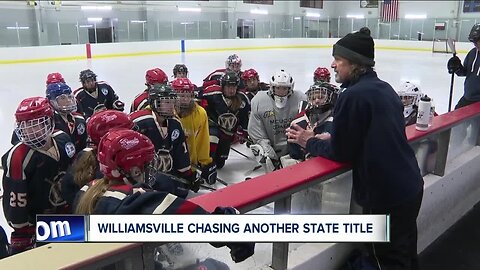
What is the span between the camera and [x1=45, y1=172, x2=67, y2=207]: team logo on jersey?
2.18 m

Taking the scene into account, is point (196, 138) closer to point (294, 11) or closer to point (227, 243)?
point (227, 243)

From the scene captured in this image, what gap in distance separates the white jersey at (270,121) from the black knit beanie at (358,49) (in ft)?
7.01

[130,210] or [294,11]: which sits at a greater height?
[294,11]

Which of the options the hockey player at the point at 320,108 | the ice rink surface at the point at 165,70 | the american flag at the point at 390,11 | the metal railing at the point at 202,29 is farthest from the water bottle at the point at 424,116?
the american flag at the point at 390,11

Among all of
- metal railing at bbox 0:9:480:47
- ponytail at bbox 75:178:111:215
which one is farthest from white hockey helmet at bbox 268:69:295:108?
metal railing at bbox 0:9:480:47

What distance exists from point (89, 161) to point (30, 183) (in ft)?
1.78

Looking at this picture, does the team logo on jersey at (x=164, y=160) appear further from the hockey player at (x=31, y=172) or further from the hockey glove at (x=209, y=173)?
the hockey player at (x=31, y=172)

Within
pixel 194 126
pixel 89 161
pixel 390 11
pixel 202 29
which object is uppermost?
pixel 390 11

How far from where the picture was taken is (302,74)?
1097 centimetres

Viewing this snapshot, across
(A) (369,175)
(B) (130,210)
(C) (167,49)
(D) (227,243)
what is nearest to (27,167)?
(B) (130,210)

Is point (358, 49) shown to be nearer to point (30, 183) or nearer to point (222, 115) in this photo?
point (30, 183)

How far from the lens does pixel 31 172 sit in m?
2.08

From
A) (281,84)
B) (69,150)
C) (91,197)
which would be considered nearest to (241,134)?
(281,84)

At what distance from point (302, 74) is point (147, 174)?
9.80 meters
